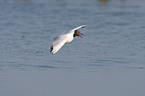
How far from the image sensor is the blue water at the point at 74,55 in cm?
678

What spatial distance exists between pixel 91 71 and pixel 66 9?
39.4 ft

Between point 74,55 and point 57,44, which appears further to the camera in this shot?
point 74,55

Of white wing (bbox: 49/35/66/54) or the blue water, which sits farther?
the blue water

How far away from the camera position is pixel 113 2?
23.1 metres

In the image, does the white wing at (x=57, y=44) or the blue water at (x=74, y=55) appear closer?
the white wing at (x=57, y=44)

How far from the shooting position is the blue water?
6777 mm

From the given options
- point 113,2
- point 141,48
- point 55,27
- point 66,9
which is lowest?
point 141,48

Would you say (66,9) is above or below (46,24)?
above

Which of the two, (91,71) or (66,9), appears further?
(66,9)

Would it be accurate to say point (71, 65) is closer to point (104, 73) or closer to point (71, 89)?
point (104, 73)

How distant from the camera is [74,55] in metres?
9.55

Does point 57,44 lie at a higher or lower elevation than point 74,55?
lower

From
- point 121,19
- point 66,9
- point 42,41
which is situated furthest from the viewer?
point 66,9

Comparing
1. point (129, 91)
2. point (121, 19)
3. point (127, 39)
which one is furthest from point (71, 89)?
point (121, 19)
